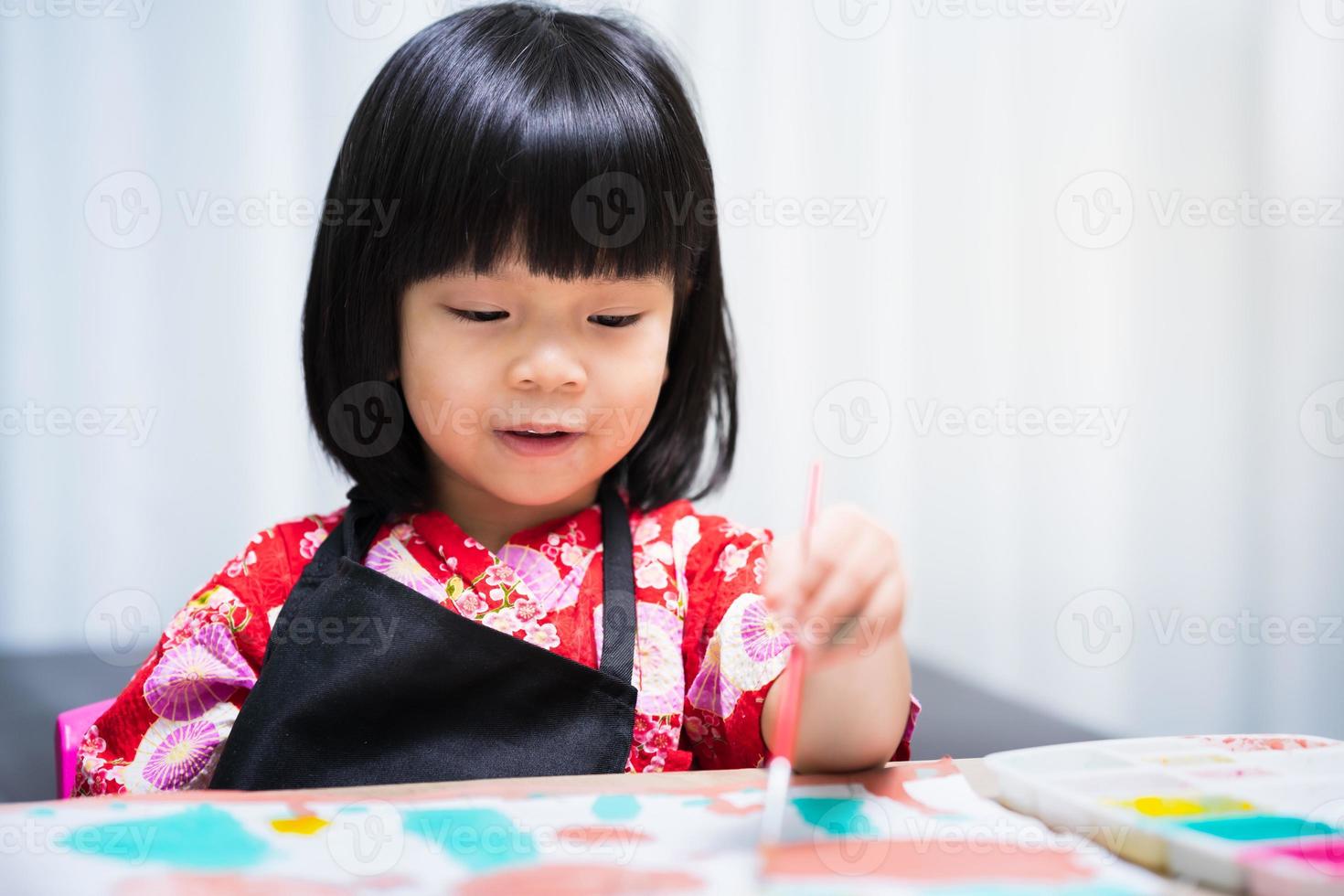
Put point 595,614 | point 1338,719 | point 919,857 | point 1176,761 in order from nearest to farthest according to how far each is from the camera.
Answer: point 919,857 → point 1176,761 → point 595,614 → point 1338,719

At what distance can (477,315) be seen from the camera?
0.79 m

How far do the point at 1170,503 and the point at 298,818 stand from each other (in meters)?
1.70

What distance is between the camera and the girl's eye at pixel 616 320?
31.9 inches

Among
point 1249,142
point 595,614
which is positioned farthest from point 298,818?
point 1249,142

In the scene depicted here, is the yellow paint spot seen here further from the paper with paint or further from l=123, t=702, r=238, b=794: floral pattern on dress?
l=123, t=702, r=238, b=794: floral pattern on dress

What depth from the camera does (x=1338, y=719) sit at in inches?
70.7

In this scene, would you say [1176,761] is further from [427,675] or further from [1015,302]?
[1015,302]
